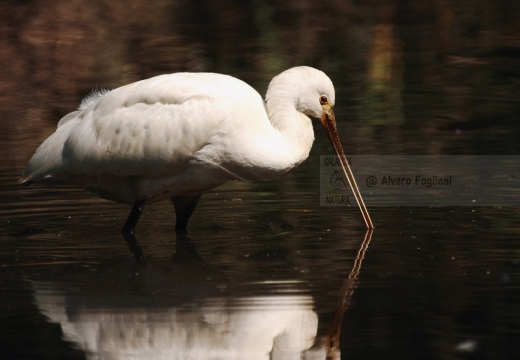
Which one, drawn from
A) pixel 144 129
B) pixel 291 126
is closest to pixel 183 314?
pixel 291 126

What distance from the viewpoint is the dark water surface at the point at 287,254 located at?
22.7 feet

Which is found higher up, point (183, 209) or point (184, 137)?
point (184, 137)

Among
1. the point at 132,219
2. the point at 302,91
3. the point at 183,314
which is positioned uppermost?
the point at 302,91

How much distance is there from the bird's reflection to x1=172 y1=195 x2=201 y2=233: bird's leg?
3.85 feet

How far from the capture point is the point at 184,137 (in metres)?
9.29

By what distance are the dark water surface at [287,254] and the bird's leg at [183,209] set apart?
5.7 inches

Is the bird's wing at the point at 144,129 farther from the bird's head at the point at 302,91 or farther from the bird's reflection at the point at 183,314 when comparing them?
the bird's reflection at the point at 183,314

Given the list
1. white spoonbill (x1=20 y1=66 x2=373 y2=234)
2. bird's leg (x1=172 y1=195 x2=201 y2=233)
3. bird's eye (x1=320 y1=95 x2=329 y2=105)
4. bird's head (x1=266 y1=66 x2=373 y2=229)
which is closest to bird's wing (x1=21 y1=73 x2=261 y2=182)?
white spoonbill (x1=20 y1=66 x2=373 y2=234)

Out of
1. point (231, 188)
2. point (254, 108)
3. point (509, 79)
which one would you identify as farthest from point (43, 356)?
point (509, 79)

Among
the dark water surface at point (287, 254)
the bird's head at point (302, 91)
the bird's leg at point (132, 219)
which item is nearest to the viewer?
the dark water surface at point (287, 254)

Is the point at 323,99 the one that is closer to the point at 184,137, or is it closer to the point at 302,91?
the point at 302,91

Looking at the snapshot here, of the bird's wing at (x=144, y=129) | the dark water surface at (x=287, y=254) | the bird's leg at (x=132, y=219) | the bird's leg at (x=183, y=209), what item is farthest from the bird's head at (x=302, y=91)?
the bird's leg at (x=132, y=219)

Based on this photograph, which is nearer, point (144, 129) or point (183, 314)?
point (183, 314)

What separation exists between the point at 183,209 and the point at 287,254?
50.8 inches
